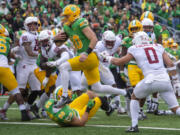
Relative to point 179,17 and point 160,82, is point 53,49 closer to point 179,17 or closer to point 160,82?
point 160,82

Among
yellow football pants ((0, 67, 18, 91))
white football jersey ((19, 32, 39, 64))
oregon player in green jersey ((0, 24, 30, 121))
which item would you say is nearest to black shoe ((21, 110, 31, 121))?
oregon player in green jersey ((0, 24, 30, 121))

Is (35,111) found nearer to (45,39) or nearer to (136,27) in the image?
(45,39)

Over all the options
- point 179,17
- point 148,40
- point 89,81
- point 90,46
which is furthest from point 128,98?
point 179,17

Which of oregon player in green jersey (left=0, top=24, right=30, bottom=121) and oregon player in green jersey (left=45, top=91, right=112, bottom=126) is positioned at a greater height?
oregon player in green jersey (left=0, top=24, right=30, bottom=121)

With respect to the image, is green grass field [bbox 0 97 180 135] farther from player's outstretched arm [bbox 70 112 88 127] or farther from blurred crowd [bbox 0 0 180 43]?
blurred crowd [bbox 0 0 180 43]

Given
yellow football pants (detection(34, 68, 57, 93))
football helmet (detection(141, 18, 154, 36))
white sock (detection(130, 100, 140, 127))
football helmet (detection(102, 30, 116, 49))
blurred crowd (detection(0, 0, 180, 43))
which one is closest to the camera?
white sock (detection(130, 100, 140, 127))

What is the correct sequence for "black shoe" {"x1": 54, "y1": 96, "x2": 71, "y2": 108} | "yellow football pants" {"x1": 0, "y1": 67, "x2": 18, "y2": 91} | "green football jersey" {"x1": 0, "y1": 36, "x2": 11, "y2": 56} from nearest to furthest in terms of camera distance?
"black shoe" {"x1": 54, "y1": 96, "x2": 71, "y2": 108}, "yellow football pants" {"x1": 0, "y1": 67, "x2": 18, "y2": 91}, "green football jersey" {"x1": 0, "y1": 36, "x2": 11, "y2": 56}

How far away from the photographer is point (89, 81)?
8539 millimetres

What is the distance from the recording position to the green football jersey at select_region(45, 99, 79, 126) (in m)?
7.05

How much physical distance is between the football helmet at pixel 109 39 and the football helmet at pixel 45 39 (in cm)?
129

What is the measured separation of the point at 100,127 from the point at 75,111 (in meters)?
0.47

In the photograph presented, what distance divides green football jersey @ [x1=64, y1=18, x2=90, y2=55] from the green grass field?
1.34 metres

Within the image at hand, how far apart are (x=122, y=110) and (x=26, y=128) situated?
2937 millimetres

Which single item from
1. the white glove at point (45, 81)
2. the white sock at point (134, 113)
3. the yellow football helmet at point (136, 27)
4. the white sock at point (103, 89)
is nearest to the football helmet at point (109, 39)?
the yellow football helmet at point (136, 27)
